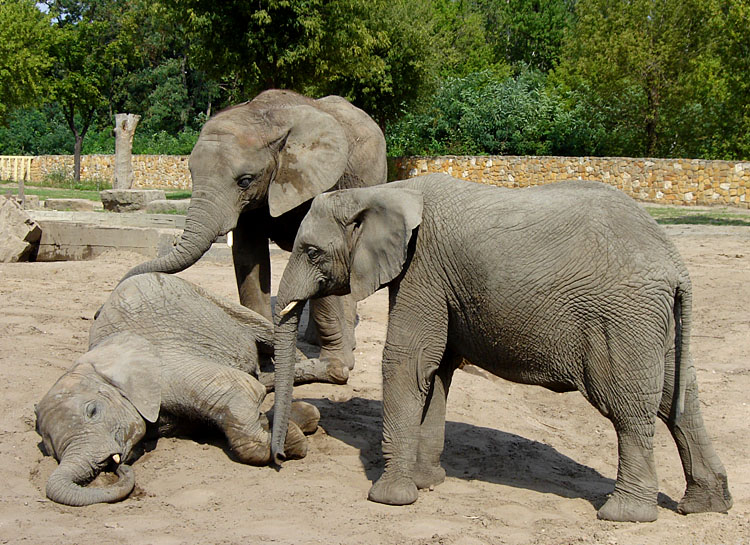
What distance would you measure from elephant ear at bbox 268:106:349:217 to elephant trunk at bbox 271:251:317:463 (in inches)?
77.1

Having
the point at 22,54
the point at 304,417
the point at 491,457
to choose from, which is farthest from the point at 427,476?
the point at 22,54

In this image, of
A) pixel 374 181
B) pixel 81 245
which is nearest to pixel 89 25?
pixel 81 245

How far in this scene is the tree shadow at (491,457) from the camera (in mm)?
5742

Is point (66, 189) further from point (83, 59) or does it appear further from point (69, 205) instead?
point (83, 59)

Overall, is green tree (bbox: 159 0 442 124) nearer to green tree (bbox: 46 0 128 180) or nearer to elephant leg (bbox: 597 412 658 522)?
elephant leg (bbox: 597 412 658 522)

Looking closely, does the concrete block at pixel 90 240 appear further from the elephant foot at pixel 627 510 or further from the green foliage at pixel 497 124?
the green foliage at pixel 497 124

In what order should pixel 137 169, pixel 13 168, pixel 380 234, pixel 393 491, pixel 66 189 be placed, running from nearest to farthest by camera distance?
pixel 380 234
pixel 393 491
pixel 66 189
pixel 137 169
pixel 13 168

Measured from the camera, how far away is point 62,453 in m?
5.18

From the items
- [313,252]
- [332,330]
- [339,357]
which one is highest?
[313,252]

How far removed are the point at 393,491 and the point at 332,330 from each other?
290 cm

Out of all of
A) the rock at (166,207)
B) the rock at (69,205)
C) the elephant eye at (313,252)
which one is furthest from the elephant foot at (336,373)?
the rock at (69,205)

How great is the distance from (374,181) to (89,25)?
36.0 meters

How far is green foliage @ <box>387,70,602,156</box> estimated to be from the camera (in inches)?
1292

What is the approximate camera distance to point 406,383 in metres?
5.25
